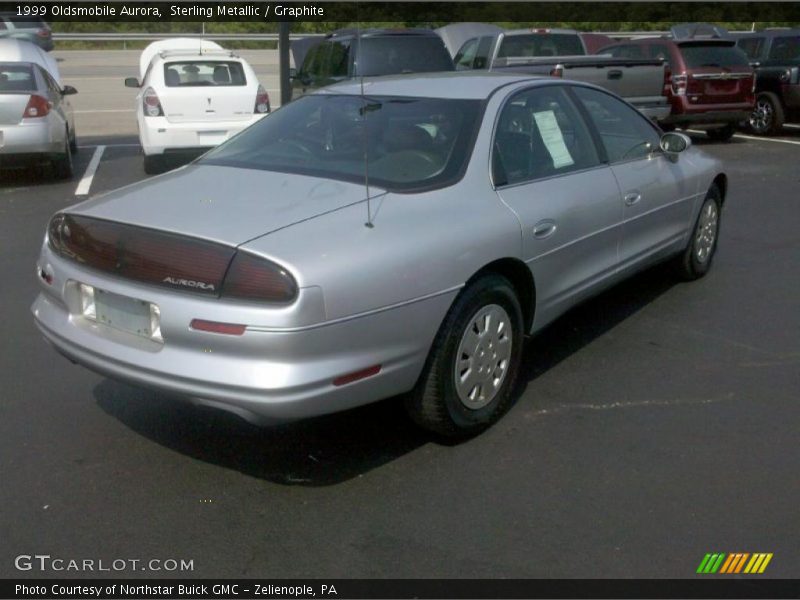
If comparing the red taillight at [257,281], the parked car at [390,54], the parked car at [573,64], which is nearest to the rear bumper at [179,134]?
the parked car at [390,54]

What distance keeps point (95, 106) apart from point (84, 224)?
18390 mm

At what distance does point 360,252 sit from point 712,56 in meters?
13.1

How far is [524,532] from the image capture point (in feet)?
12.0

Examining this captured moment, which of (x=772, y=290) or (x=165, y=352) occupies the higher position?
(x=165, y=352)

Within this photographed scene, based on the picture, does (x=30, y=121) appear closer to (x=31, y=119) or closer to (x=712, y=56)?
(x=31, y=119)

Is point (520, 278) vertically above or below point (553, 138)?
below

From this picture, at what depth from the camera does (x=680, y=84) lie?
1498 cm

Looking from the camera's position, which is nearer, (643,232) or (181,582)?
(181,582)

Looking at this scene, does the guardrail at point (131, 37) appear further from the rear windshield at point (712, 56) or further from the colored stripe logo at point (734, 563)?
the colored stripe logo at point (734, 563)

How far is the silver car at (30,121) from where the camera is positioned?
11000 mm

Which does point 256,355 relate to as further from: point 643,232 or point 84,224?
point 643,232

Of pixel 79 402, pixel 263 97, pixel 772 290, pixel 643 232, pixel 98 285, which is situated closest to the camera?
pixel 98 285

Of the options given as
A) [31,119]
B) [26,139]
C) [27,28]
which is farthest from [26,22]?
[26,139]

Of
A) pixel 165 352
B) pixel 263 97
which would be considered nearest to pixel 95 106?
pixel 263 97
